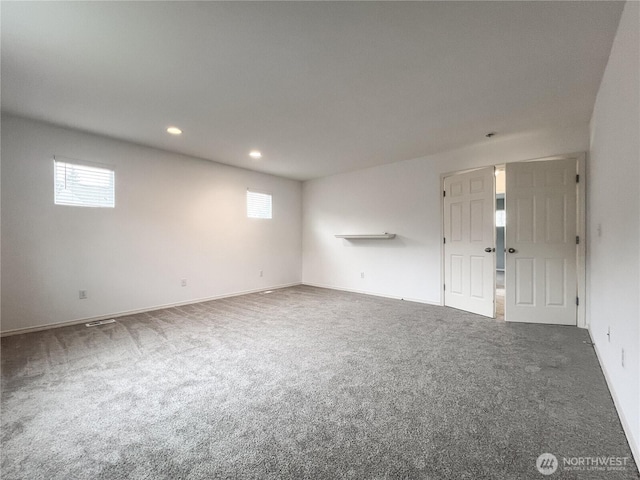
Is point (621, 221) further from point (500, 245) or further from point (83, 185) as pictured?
point (500, 245)

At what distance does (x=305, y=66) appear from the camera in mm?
2217

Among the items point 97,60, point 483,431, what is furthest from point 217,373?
point 97,60

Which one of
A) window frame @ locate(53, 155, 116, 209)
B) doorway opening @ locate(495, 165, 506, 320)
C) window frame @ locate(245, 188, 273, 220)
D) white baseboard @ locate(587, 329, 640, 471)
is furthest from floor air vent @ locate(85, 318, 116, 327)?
doorway opening @ locate(495, 165, 506, 320)

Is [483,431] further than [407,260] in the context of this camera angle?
No

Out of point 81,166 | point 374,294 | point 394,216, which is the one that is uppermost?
point 81,166

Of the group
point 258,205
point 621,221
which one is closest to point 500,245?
point 258,205

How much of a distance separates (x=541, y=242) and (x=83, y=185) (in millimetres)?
6084

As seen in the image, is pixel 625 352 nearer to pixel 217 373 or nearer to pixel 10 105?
pixel 217 373

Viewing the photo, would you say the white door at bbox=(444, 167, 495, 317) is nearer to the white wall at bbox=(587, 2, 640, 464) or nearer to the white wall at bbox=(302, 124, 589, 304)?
the white wall at bbox=(302, 124, 589, 304)

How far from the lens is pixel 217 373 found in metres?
2.26

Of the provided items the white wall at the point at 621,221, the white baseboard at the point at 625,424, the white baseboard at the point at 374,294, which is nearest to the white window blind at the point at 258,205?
the white baseboard at the point at 374,294

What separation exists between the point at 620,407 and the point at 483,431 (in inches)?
36.8

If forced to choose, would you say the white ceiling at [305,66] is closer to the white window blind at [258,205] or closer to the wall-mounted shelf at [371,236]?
the wall-mounted shelf at [371,236]

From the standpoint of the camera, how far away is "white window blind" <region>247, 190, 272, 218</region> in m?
5.62
